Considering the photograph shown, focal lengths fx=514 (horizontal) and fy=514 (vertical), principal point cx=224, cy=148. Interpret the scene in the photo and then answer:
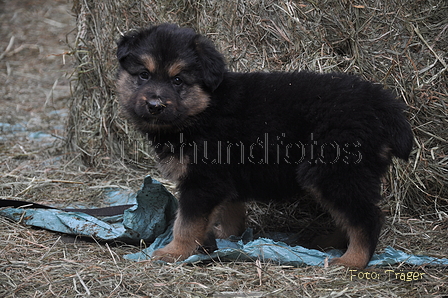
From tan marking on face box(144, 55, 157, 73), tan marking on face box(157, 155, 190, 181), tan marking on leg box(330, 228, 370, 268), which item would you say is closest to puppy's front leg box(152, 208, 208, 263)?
tan marking on face box(157, 155, 190, 181)

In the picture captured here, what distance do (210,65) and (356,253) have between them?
1786 millimetres

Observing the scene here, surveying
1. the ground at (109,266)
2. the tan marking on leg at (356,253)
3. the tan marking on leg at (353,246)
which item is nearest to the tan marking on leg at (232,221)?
the ground at (109,266)

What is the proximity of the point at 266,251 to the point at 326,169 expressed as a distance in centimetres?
76

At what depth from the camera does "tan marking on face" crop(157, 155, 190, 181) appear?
394cm

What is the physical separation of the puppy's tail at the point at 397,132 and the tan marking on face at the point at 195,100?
1.36 meters

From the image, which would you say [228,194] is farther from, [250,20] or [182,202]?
[250,20]

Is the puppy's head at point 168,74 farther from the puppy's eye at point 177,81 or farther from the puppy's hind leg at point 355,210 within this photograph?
the puppy's hind leg at point 355,210

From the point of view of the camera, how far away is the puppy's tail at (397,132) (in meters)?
3.74

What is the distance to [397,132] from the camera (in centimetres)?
375

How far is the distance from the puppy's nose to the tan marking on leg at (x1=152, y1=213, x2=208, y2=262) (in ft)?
2.65

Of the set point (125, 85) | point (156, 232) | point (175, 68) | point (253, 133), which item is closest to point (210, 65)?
point (175, 68)

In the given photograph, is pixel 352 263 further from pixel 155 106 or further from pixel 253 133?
pixel 155 106

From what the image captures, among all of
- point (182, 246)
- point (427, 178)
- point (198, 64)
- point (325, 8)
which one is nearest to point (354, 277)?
point (182, 246)

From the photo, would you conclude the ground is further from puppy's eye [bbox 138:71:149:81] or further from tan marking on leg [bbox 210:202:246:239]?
puppy's eye [bbox 138:71:149:81]
